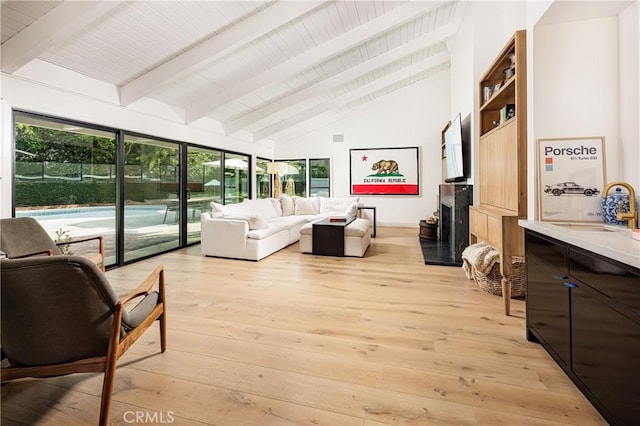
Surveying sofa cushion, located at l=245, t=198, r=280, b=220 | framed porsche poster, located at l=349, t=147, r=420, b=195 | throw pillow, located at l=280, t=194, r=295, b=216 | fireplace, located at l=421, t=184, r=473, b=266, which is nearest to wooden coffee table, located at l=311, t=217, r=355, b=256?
fireplace, located at l=421, t=184, r=473, b=266

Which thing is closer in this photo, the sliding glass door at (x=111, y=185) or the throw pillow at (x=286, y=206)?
the sliding glass door at (x=111, y=185)

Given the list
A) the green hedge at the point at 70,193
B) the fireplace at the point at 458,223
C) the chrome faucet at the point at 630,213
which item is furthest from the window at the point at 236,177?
the chrome faucet at the point at 630,213

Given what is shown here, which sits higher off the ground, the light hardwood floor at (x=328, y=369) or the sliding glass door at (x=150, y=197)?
the sliding glass door at (x=150, y=197)

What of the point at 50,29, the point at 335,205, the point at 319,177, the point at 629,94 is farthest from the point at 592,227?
the point at 319,177

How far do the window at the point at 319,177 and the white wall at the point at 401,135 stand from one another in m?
0.19

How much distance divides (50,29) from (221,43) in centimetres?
→ 154

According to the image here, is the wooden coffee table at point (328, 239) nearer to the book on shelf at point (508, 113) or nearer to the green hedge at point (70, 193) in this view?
the book on shelf at point (508, 113)

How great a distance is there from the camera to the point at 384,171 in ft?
26.6

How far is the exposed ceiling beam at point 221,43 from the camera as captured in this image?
10.6ft

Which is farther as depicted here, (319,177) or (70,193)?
(319,177)

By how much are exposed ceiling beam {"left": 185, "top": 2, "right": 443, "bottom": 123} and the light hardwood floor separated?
320cm

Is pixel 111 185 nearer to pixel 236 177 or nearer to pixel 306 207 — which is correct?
pixel 236 177

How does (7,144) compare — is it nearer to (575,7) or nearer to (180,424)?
(180,424)

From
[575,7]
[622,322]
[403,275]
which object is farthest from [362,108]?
[622,322]
